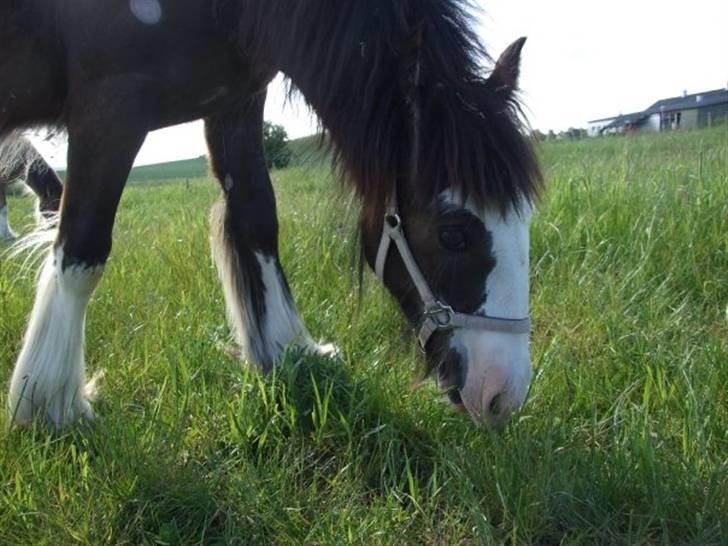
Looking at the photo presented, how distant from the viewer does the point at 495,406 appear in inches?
74.7

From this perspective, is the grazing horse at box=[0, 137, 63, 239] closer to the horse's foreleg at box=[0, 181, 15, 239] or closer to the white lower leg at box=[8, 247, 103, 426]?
the white lower leg at box=[8, 247, 103, 426]

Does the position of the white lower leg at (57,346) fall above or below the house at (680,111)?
below

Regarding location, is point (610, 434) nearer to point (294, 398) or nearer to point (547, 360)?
point (547, 360)

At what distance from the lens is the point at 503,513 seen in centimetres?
168

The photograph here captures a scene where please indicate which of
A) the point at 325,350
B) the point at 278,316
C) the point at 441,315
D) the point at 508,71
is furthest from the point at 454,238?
the point at 278,316

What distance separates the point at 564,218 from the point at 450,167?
7.17 feet

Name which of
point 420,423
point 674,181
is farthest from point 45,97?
point 674,181

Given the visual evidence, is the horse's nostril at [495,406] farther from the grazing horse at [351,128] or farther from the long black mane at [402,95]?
the long black mane at [402,95]

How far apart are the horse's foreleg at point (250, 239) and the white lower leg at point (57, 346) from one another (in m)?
0.68

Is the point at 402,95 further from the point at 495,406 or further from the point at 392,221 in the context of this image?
the point at 495,406

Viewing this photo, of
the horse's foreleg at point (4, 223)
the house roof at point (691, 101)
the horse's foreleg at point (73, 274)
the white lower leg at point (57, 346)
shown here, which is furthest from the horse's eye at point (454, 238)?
the house roof at point (691, 101)

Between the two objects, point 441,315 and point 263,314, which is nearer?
point 441,315

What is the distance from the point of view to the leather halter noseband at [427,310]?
1921 millimetres

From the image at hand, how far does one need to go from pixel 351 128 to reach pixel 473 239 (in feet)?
1.61
